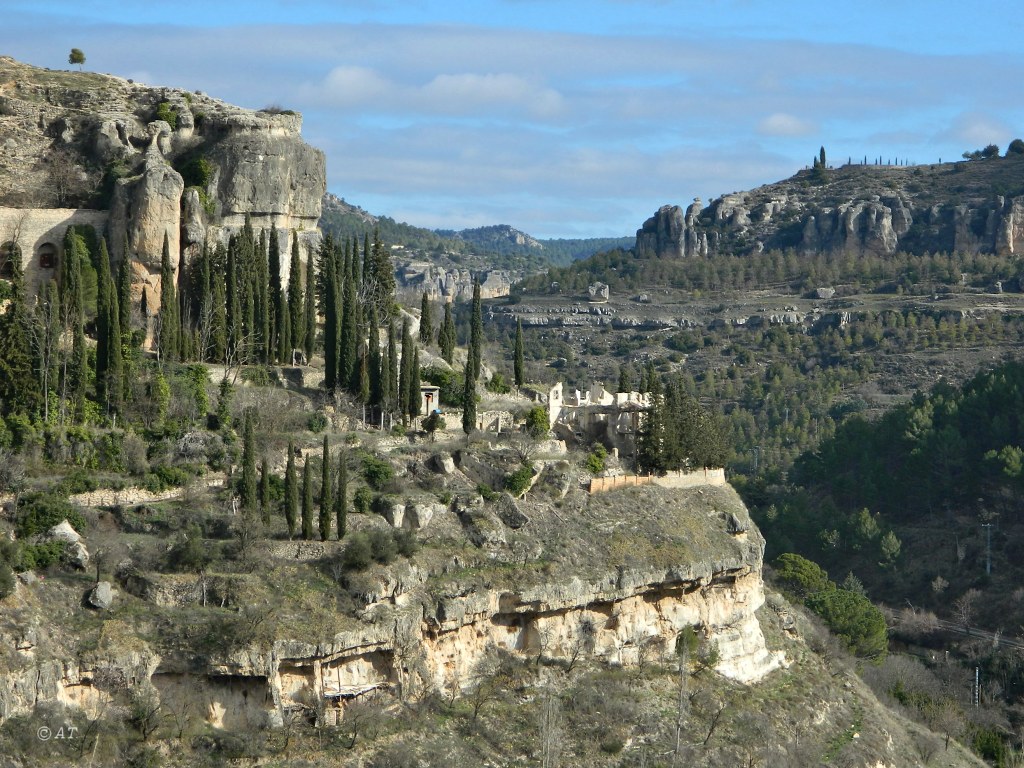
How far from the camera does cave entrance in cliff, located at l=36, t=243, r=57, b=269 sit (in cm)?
5431

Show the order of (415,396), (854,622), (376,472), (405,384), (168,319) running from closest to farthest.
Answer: (376,472), (168,319), (405,384), (415,396), (854,622)

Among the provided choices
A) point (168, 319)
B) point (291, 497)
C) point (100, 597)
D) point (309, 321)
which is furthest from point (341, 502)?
point (309, 321)

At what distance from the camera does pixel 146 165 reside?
2228 inches

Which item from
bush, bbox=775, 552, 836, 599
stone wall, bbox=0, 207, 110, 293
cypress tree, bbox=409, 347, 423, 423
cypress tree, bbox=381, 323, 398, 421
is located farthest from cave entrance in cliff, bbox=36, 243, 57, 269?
bush, bbox=775, 552, 836, 599

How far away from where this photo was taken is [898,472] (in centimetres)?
8875

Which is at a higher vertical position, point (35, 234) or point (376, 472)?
point (35, 234)

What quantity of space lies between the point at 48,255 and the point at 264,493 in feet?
41.2

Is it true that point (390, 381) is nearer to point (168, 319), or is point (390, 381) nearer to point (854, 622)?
point (168, 319)

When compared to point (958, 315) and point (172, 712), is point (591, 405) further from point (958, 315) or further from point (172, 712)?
point (958, 315)

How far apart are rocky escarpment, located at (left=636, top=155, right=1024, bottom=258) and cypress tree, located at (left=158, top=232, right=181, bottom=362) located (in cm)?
9866

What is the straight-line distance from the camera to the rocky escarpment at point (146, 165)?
55.1 metres

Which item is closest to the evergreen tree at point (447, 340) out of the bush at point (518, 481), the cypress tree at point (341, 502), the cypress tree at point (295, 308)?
the cypress tree at point (295, 308)

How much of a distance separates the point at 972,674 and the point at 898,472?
20.6m

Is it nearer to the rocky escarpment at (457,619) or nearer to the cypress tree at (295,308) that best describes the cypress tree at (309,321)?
the cypress tree at (295,308)
